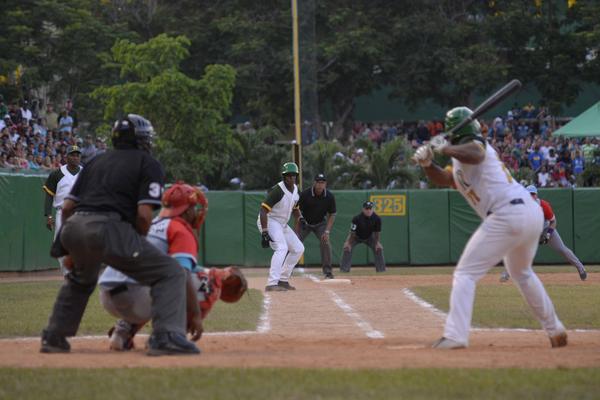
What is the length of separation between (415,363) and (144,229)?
244cm

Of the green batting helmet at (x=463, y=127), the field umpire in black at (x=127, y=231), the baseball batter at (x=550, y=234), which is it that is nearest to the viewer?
the field umpire in black at (x=127, y=231)

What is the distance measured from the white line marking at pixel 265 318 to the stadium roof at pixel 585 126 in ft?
62.0

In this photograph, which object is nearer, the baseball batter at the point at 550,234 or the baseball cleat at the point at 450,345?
the baseball cleat at the point at 450,345

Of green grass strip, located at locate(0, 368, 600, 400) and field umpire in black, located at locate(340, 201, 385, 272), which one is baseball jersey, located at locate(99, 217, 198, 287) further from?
field umpire in black, located at locate(340, 201, 385, 272)

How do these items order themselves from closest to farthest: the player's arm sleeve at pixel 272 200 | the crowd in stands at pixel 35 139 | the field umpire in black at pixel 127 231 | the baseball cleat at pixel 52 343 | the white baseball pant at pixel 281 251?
the field umpire in black at pixel 127 231
the baseball cleat at pixel 52 343
the white baseball pant at pixel 281 251
the player's arm sleeve at pixel 272 200
the crowd in stands at pixel 35 139

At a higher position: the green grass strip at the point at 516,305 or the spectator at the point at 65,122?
the spectator at the point at 65,122

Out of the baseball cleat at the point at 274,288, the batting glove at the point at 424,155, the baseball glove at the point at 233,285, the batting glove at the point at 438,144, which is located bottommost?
the baseball cleat at the point at 274,288

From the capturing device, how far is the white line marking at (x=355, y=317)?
11.6m

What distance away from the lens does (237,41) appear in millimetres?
49844

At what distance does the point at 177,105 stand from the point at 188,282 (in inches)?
1118

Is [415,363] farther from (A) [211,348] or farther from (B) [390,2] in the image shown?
(B) [390,2]

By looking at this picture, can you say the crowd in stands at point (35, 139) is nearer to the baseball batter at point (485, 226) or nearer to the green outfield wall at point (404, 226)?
the green outfield wall at point (404, 226)

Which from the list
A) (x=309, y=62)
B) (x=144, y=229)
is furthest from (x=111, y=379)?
(x=309, y=62)

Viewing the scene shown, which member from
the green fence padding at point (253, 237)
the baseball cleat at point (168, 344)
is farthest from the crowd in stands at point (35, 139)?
the baseball cleat at point (168, 344)
